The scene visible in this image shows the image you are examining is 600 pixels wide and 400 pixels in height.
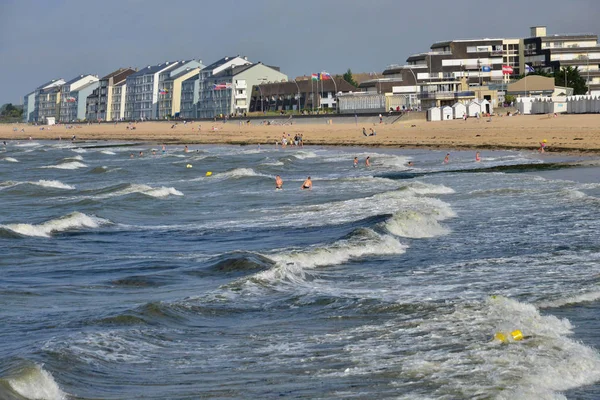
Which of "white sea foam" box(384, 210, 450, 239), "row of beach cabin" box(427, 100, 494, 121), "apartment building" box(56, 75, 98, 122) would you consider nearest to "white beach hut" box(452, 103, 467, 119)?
"row of beach cabin" box(427, 100, 494, 121)

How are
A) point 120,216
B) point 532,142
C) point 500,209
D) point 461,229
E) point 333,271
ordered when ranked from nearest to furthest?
point 333,271, point 461,229, point 500,209, point 120,216, point 532,142

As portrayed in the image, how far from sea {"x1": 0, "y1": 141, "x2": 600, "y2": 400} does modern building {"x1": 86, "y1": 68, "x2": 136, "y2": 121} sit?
15501 cm

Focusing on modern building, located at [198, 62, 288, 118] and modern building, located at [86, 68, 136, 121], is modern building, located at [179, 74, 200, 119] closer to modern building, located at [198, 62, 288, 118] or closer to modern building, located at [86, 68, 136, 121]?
modern building, located at [198, 62, 288, 118]

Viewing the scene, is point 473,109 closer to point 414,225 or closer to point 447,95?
point 447,95

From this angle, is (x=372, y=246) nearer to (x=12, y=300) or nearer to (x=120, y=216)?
(x=12, y=300)

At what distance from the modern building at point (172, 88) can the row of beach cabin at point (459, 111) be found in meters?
79.5

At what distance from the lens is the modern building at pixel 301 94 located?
13538cm

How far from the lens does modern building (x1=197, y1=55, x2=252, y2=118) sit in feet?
506

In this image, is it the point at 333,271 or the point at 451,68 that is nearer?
the point at 333,271

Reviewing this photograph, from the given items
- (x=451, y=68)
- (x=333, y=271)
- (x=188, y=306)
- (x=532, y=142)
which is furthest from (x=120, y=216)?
(x=451, y=68)

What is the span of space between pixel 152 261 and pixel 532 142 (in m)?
40.3

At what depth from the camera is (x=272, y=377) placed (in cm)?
1063

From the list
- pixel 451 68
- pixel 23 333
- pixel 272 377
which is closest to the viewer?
pixel 272 377

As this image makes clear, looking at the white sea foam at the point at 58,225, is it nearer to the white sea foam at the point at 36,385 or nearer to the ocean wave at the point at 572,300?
the white sea foam at the point at 36,385
